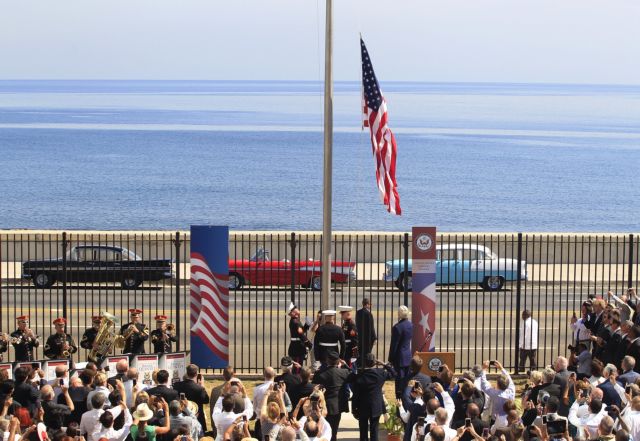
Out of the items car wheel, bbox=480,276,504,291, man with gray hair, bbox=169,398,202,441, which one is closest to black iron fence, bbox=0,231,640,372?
car wheel, bbox=480,276,504,291

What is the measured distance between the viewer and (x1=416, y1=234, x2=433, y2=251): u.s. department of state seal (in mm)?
18734

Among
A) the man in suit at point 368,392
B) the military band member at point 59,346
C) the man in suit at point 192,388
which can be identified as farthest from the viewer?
the military band member at point 59,346

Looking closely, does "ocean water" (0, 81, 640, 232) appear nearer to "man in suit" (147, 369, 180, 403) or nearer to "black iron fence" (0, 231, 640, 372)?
"black iron fence" (0, 231, 640, 372)

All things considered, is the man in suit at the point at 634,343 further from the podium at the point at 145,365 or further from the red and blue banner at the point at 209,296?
the podium at the point at 145,365

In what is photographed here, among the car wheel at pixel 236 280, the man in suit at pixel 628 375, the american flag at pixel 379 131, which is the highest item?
the american flag at pixel 379 131

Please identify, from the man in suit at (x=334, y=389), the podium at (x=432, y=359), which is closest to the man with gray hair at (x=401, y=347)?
the podium at (x=432, y=359)

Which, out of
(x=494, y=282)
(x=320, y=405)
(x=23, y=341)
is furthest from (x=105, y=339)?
(x=494, y=282)

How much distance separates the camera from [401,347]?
57.8 ft

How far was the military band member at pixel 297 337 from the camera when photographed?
59.7 feet

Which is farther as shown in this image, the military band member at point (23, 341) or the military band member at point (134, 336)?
the military band member at point (134, 336)

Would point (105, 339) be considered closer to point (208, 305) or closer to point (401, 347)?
point (208, 305)

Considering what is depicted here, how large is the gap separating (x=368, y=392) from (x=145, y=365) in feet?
11.7

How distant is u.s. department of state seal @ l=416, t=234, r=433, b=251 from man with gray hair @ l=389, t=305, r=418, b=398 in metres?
1.44

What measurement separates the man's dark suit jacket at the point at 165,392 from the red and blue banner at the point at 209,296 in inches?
196
